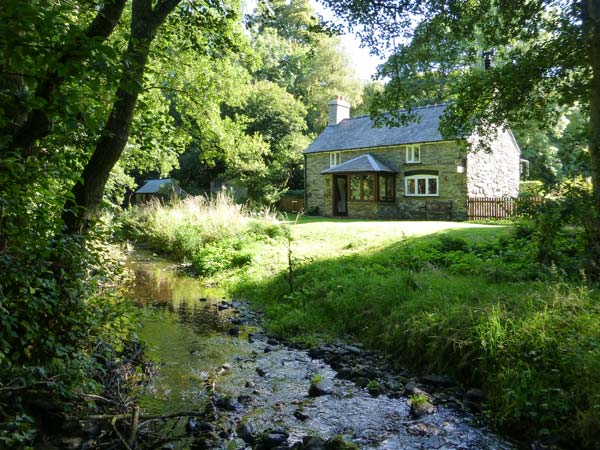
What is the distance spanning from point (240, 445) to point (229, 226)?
469 inches

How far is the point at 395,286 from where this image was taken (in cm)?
759

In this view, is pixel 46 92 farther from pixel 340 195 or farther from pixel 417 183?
pixel 340 195

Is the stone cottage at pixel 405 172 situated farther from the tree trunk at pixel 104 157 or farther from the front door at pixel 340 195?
the tree trunk at pixel 104 157

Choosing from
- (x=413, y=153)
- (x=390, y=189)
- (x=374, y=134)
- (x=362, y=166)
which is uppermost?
(x=374, y=134)

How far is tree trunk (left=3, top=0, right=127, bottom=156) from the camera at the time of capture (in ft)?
8.95

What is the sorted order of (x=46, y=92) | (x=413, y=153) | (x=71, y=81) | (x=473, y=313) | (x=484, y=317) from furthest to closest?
1. (x=413, y=153)
2. (x=473, y=313)
3. (x=484, y=317)
4. (x=46, y=92)
5. (x=71, y=81)

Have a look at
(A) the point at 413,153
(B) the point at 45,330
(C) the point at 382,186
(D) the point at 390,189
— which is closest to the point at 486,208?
(A) the point at 413,153

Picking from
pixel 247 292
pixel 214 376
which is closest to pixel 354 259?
pixel 247 292

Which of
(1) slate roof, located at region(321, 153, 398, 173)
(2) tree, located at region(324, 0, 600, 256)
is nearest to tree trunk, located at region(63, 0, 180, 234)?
(2) tree, located at region(324, 0, 600, 256)

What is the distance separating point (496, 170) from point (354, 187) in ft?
26.3

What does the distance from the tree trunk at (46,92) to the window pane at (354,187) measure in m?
23.7

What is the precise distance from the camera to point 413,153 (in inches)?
1003

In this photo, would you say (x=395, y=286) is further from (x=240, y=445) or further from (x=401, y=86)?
(x=240, y=445)

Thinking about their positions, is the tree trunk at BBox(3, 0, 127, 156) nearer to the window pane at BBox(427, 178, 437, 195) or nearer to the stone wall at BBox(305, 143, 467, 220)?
the stone wall at BBox(305, 143, 467, 220)
